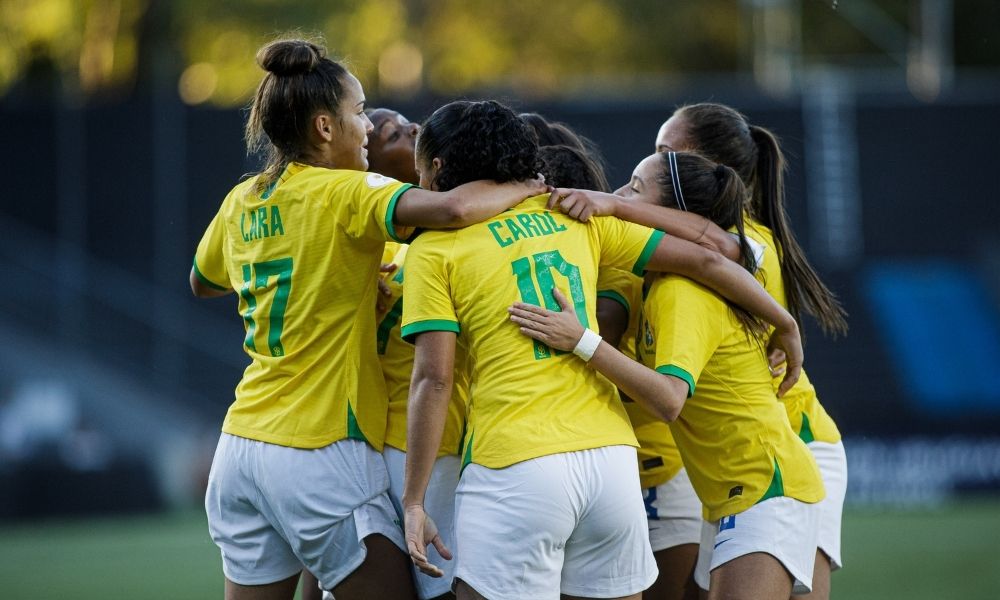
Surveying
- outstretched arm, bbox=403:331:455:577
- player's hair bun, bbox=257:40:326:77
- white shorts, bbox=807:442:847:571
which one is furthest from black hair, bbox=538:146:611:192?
white shorts, bbox=807:442:847:571

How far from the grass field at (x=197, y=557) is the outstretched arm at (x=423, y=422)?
5480 millimetres

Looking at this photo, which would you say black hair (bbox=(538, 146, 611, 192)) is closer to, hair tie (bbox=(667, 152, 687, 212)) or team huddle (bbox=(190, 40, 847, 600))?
team huddle (bbox=(190, 40, 847, 600))


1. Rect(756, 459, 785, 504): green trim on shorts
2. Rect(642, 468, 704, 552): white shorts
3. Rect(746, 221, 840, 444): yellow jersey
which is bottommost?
Rect(642, 468, 704, 552): white shorts

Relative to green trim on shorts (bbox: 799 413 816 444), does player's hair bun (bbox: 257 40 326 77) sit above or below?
above

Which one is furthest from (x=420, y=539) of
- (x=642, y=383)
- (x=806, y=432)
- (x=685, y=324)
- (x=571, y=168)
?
(x=806, y=432)

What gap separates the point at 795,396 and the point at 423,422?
4.92 feet

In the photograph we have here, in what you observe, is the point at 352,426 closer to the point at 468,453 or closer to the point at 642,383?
the point at 468,453

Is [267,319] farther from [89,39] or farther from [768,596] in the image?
[89,39]

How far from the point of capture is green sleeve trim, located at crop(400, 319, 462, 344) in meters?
3.39

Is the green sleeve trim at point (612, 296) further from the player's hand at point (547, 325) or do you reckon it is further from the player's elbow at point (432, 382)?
the player's elbow at point (432, 382)

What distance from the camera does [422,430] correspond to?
3416 millimetres

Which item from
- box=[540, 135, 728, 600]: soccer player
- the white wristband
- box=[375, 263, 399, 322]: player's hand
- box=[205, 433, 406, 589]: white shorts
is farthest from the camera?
box=[540, 135, 728, 600]: soccer player

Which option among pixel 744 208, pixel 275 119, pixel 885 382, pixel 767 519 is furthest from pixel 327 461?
pixel 885 382

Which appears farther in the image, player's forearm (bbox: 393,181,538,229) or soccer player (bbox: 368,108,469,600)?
soccer player (bbox: 368,108,469,600)
